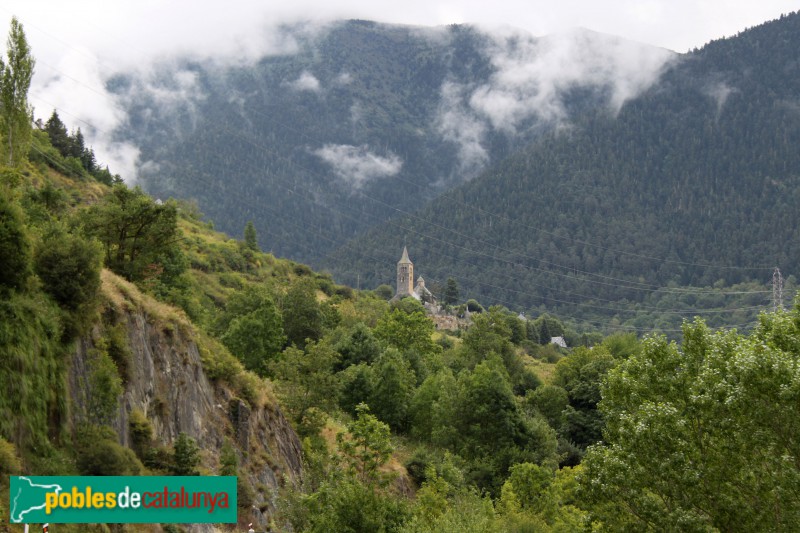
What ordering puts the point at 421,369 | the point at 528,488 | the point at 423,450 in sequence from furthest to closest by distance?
the point at 421,369 → the point at 423,450 → the point at 528,488

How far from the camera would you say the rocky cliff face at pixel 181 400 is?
2603 cm

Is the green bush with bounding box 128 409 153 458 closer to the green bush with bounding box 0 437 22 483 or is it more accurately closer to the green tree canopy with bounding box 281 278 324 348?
the green bush with bounding box 0 437 22 483

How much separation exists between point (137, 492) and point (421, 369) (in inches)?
2344

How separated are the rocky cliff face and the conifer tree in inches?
409

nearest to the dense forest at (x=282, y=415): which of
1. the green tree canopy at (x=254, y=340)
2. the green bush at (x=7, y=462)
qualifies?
the green bush at (x=7, y=462)

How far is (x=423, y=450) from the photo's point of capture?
175 feet

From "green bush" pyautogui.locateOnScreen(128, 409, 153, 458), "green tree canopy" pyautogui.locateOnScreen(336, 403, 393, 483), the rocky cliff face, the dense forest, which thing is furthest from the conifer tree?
"green tree canopy" pyautogui.locateOnScreen(336, 403, 393, 483)

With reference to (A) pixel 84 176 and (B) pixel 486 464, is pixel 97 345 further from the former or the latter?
(A) pixel 84 176

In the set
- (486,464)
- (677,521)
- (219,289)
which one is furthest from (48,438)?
(219,289)

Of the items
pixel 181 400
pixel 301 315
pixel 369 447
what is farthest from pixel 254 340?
pixel 181 400

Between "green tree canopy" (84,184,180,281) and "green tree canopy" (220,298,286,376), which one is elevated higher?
"green tree canopy" (84,184,180,281)

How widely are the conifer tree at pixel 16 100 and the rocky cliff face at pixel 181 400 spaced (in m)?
10.4

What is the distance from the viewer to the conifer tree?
35406mm

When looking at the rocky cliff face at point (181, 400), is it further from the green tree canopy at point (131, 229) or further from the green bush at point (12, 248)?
the green tree canopy at point (131, 229)
